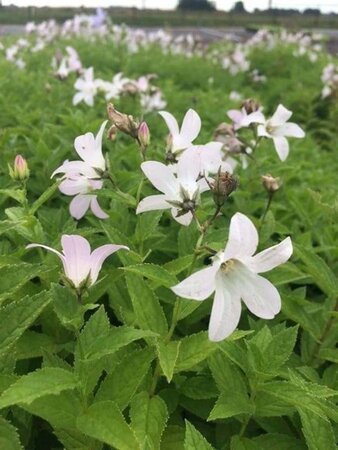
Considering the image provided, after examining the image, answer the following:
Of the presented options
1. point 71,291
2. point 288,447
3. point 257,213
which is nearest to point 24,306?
point 71,291

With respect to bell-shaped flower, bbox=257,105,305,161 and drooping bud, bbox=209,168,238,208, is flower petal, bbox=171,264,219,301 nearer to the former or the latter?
drooping bud, bbox=209,168,238,208

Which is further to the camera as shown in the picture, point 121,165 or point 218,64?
point 218,64

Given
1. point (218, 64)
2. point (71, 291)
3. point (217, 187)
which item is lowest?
point (218, 64)

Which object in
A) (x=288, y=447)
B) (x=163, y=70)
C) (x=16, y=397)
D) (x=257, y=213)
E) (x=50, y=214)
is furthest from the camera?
(x=163, y=70)

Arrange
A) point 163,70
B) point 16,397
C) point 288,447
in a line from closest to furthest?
point 16,397
point 288,447
point 163,70

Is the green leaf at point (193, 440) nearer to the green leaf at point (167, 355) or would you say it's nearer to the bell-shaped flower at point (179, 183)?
the green leaf at point (167, 355)

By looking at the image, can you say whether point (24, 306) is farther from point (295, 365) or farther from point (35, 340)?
point (295, 365)

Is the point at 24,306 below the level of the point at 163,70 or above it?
above
